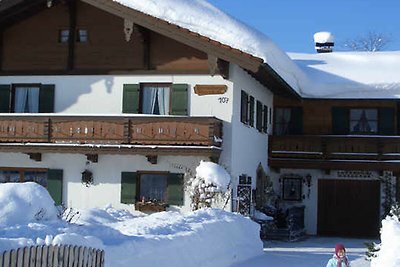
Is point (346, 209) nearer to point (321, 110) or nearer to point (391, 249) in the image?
point (321, 110)

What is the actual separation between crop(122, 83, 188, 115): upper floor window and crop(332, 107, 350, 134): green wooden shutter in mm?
7758

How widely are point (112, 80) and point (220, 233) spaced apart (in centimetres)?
843

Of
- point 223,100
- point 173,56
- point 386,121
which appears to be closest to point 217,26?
point 173,56

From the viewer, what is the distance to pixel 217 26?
72.6ft

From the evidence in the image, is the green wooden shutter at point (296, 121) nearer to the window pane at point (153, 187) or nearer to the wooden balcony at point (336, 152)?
the wooden balcony at point (336, 152)

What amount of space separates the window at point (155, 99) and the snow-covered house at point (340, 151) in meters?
5.90

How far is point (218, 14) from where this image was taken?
23.4m

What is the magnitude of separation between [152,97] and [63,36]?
12.5ft

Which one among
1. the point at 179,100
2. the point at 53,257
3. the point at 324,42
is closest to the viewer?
the point at 53,257

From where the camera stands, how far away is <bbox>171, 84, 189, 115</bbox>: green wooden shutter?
20.6 meters

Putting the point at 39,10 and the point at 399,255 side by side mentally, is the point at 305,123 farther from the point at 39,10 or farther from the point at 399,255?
the point at 399,255

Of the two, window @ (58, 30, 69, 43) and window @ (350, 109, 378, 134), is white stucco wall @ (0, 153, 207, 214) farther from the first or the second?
window @ (350, 109, 378, 134)

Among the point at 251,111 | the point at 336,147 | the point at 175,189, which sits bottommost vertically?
the point at 175,189

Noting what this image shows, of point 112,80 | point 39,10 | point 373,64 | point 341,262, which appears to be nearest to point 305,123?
point 373,64
